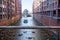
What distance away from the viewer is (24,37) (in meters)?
1.24

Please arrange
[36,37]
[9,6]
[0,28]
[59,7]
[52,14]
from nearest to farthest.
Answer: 1. [0,28]
2. [36,37]
3. [59,7]
4. [52,14]
5. [9,6]

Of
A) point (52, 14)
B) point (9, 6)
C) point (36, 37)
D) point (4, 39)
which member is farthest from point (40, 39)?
point (9, 6)

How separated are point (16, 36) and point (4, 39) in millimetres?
106

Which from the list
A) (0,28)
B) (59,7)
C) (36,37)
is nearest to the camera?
(0,28)

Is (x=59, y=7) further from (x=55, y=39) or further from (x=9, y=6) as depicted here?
(x=55, y=39)

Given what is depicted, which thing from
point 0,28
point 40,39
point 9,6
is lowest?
point 40,39

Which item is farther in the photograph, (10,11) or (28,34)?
(10,11)

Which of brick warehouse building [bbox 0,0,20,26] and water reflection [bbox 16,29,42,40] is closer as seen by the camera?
water reflection [bbox 16,29,42,40]

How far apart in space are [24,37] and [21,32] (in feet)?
0.15

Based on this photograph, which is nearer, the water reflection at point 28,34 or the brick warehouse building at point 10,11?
the water reflection at point 28,34

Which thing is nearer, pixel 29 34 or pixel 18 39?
pixel 29 34

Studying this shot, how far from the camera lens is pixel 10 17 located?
24.2 ft

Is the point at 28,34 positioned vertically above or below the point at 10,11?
below

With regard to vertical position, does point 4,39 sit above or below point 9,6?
below
